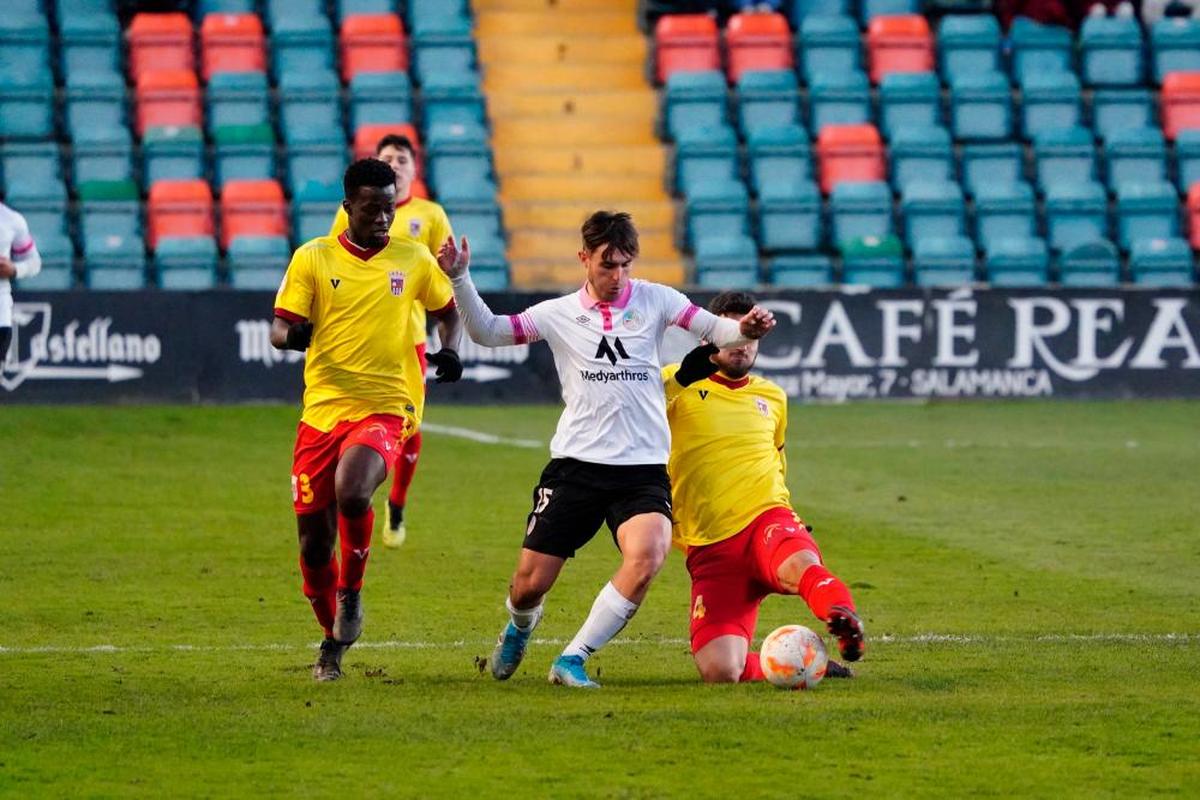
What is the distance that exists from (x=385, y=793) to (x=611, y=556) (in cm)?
613

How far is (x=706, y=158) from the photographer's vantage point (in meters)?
24.2

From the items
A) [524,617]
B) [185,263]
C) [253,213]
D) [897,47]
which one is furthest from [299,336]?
[897,47]

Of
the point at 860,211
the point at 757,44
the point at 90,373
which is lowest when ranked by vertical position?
the point at 90,373

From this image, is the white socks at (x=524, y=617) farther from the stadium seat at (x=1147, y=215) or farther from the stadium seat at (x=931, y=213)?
the stadium seat at (x=1147, y=215)

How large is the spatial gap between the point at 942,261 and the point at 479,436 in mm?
6853

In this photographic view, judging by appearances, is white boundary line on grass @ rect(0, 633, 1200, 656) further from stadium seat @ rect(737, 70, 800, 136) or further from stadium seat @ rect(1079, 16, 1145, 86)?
stadium seat @ rect(1079, 16, 1145, 86)

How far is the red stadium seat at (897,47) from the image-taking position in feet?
83.7

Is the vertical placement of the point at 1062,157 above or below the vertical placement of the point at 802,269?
above

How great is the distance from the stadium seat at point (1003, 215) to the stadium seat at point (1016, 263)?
59 cm

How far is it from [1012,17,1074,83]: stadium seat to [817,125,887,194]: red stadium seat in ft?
8.32

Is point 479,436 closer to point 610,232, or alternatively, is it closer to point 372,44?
point 372,44

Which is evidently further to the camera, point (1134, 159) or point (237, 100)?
point (1134, 159)

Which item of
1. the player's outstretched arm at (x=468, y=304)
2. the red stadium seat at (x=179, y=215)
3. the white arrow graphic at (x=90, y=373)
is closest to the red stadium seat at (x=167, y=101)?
the red stadium seat at (x=179, y=215)

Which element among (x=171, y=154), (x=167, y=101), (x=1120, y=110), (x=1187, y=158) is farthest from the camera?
(x=1120, y=110)
